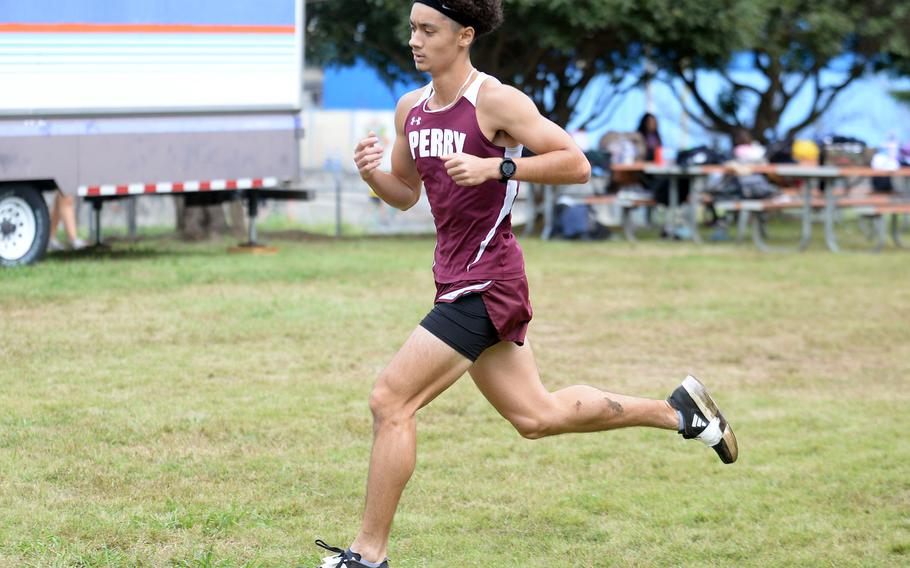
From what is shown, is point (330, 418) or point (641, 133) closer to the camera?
point (330, 418)

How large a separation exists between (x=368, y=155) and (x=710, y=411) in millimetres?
1898

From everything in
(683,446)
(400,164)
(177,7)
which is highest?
(177,7)

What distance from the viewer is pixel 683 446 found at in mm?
6891

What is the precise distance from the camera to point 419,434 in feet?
23.0

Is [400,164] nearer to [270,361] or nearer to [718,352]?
[270,361]

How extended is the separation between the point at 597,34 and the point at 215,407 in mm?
14032

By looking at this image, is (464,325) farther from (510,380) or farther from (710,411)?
(710,411)

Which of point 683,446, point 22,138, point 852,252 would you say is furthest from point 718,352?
point 852,252

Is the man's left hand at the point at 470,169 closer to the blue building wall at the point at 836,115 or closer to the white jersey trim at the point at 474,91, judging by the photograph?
the white jersey trim at the point at 474,91

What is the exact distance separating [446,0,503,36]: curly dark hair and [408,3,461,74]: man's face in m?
0.06

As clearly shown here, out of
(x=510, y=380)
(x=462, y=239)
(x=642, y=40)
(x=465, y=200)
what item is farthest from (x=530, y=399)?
(x=642, y=40)

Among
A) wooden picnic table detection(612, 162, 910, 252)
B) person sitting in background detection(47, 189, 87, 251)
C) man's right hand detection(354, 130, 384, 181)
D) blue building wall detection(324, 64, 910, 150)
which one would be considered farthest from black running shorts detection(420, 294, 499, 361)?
blue building wall detection(324, 64, 910, 150)

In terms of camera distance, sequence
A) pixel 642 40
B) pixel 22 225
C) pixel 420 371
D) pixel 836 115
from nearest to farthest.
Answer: pixel 420 371, pixel 22 225, pixel 642 40, pixel 836 115

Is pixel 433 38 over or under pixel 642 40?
under
